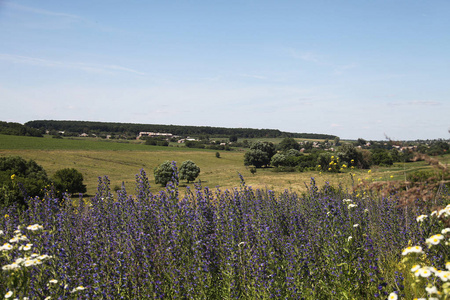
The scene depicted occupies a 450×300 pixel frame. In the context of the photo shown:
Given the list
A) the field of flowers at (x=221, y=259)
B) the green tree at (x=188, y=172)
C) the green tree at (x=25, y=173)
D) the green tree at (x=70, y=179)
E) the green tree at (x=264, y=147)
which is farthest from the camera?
the green tree at (x=264, y=147)

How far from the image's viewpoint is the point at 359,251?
16.8 ft

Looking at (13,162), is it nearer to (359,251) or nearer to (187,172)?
(187,172)

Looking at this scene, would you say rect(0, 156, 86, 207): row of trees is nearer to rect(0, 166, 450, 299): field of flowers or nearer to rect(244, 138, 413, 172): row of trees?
rect(0, 166, 450, 299): field of flowers

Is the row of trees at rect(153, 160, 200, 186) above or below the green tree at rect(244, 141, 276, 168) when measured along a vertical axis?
below

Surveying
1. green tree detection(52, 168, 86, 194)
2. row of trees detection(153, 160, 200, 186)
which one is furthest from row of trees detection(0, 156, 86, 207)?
row of trees detection(153, 160, 200, 186)

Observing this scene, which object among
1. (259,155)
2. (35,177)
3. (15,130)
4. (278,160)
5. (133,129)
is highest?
(133,129)

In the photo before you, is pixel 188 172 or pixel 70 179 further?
pixel 188 172

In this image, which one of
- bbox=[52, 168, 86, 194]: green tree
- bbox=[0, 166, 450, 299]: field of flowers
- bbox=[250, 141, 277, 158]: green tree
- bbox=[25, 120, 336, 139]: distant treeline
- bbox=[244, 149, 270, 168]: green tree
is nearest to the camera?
bbox=[0, 166, 450, 299]: field of flowers

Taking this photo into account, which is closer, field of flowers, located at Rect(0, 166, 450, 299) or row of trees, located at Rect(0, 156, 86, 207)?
field of flowers, located at Rect(0, 166, 450, 299)

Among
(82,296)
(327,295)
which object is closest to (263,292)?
(327,295)

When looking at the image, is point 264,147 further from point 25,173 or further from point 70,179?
point 25,173

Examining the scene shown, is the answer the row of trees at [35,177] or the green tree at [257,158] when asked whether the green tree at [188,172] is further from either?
the green tree at [257,158]

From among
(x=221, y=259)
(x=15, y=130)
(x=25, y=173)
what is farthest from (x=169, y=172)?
(x=15, y=130)

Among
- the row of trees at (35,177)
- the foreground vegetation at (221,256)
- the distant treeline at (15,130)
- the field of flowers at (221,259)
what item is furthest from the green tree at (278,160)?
the distant treeline at (15,130)
